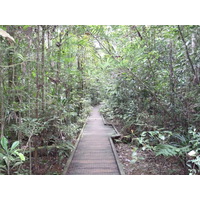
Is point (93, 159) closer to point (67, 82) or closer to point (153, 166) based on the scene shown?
point (153, 166)

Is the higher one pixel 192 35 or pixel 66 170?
pixel 192 35

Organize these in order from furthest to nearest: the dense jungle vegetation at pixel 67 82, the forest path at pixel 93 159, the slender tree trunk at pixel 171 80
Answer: the slender tree trunk at pixel 171 80 < the forest path at pixel 93 159 < the dense jungle vegetation at pixel 67 82

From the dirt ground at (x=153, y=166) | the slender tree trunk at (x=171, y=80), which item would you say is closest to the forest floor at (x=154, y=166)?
the dirt ground at (x=153, y=166)

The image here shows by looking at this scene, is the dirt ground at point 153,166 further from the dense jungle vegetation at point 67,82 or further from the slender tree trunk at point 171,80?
the slender tree trunk at point 171,80

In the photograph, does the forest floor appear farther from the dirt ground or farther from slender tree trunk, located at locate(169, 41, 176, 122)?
slender tree trunk, located at locate(169, 41, 176, 122)

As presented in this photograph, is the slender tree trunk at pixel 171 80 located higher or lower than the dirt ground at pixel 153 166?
higher

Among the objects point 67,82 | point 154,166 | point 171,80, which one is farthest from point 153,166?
point 67,82

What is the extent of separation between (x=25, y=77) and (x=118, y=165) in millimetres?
1689

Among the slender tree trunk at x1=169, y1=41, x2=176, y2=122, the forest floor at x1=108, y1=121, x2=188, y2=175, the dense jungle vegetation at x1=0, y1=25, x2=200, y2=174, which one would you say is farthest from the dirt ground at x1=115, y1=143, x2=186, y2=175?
the slender tree trunk at x1=169, y1=41, x2=176, y2=122

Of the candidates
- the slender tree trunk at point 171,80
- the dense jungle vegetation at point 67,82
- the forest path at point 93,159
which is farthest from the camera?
the slender tree trunk at point 171,80
